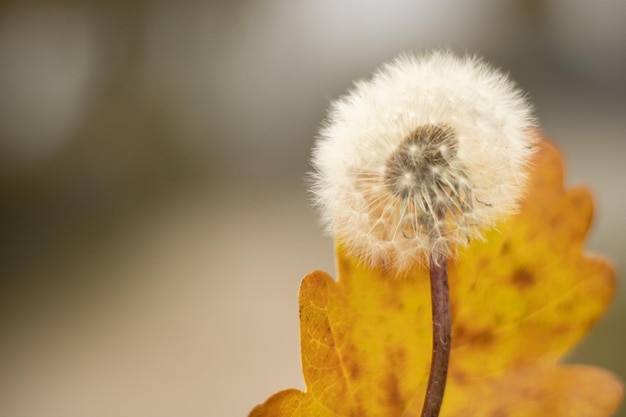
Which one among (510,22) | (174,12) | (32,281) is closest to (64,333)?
(32,281)

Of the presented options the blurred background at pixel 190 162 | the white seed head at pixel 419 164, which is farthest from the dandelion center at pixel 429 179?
the blurred background at pixel 190 162

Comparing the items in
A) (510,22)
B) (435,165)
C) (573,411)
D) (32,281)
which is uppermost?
(510,22)

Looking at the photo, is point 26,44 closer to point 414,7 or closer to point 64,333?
point 64,333

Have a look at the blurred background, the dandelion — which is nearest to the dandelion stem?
the dandelion

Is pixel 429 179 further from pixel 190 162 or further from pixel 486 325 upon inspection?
pixel 190 162

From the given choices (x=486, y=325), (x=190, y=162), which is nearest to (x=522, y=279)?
(x=486, y=325)
